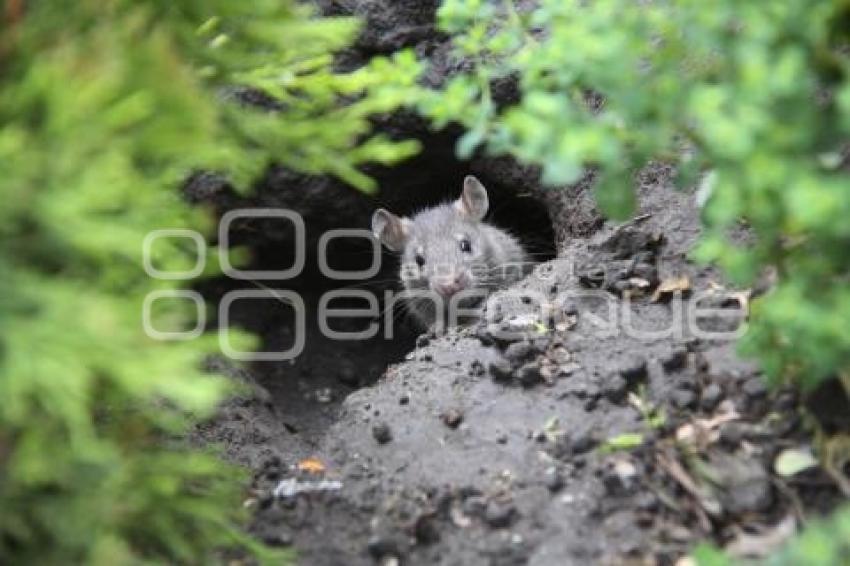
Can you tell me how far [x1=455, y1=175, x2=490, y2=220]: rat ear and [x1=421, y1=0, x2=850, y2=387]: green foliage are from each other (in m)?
3.76

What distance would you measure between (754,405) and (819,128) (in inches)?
49.7

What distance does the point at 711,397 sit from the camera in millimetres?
3746

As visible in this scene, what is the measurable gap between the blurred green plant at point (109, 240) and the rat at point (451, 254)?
341 cm

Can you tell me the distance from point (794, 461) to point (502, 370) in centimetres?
127

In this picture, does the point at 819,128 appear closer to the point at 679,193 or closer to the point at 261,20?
the point at 261,20

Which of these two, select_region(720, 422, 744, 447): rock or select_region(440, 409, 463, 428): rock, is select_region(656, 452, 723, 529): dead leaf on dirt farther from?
select_region(440, 409, 463, 428): rock

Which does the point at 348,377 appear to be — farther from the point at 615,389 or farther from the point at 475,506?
the point at 475,506

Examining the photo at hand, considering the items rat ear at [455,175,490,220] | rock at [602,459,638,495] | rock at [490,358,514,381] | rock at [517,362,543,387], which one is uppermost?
rock at [602,459,638,495]

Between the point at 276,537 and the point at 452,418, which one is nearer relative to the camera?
the point at 276,537

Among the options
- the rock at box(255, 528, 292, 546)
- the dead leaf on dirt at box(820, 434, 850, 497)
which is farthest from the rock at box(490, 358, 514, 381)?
the dead leaf on dirt at box(820, 434, 850, 497)

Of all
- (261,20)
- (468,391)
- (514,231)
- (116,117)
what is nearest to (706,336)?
(468,391)

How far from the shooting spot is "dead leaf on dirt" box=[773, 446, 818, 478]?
3404 mm

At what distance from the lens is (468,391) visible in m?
4.43

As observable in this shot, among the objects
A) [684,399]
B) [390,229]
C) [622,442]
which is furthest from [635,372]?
[390,229]
